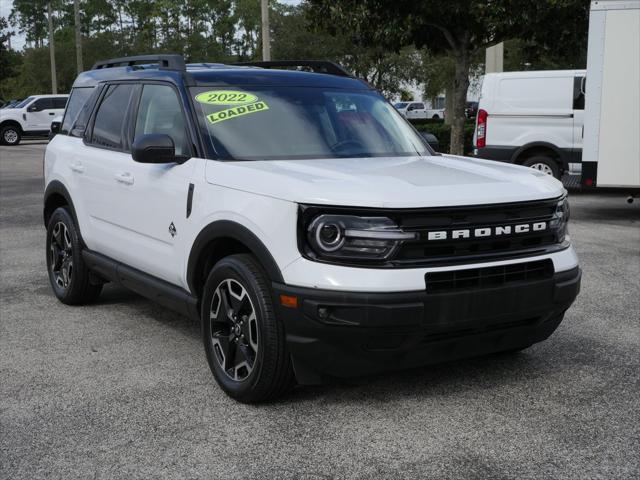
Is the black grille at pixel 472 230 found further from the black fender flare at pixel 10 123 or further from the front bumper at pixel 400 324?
the black fender flare at pixel 10 123

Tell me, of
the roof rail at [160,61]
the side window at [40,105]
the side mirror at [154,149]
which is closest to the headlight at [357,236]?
the side mirror at [154,149]

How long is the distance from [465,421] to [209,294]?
4.87 feet

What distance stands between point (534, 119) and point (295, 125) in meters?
10.1

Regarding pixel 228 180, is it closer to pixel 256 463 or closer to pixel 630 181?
pixel 256 463

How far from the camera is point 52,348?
5469 millimetres

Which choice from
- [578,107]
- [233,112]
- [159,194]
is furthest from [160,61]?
[578,107]

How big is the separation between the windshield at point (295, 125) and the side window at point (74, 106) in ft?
6.14

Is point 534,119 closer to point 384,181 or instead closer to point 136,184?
point 136,184

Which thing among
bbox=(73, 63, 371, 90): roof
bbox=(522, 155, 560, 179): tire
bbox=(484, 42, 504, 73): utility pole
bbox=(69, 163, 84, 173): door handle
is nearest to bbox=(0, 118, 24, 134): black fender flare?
bbox=(484, 42, 504, 73): utility pole

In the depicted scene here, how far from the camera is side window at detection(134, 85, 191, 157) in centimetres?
503

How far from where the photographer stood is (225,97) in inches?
199

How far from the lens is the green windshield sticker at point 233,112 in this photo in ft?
16.2

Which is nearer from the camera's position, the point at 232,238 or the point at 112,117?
the point at 232,238

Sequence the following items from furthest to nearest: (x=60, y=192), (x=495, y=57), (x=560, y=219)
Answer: (x=495, y=57), (x=60, y=192), (x=560, y=219)
